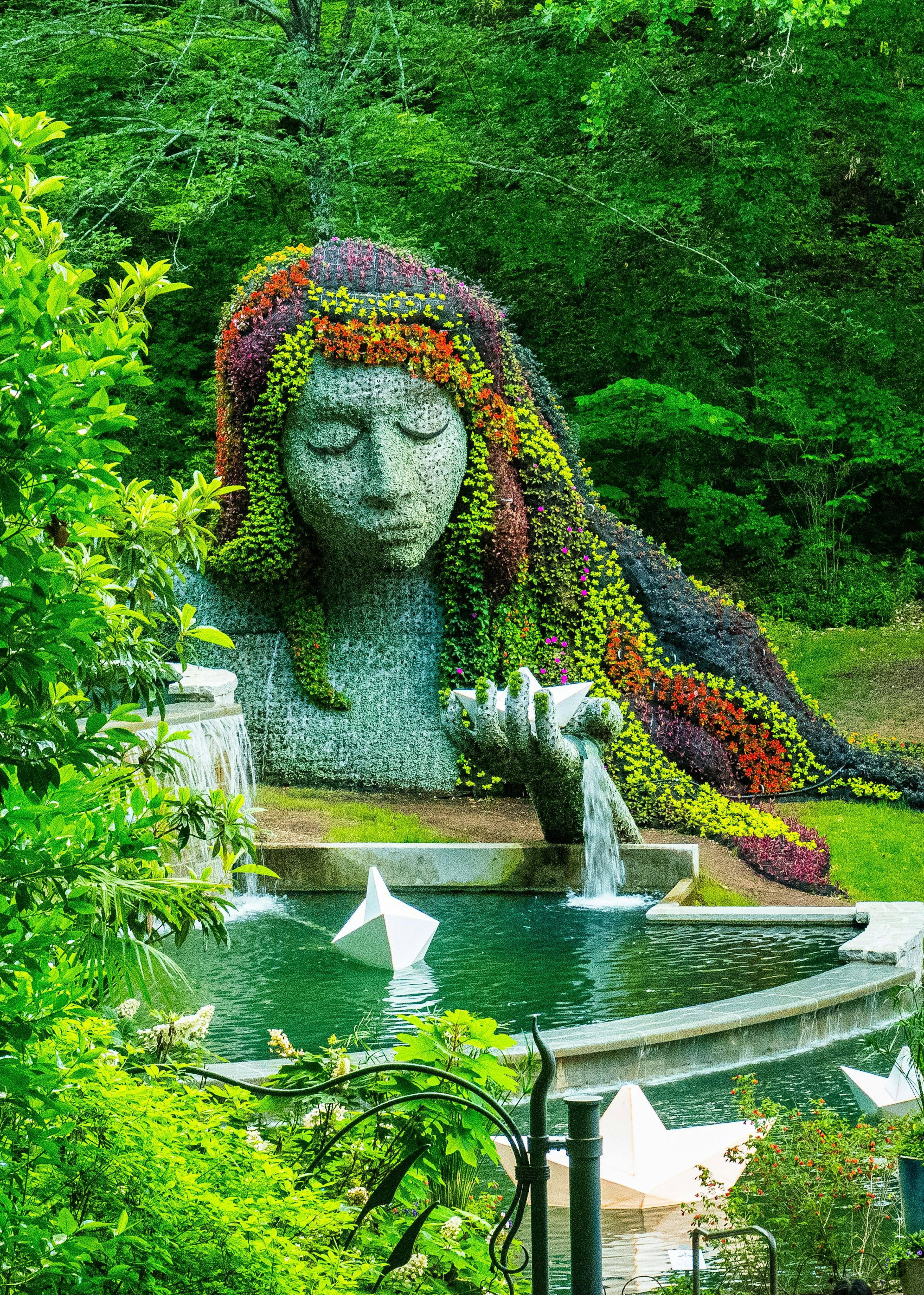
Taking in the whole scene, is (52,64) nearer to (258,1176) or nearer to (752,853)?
(752,853)

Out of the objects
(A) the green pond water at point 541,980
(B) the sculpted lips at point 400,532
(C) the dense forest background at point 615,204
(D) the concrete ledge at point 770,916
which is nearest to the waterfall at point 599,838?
(A) the green pond water at point 541,980

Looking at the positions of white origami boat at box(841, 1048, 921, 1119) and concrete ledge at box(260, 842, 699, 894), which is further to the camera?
concrete ledge at box(260, 842, 699, 894)

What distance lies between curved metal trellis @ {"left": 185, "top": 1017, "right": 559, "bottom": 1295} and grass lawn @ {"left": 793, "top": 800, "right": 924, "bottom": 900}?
21.4ft

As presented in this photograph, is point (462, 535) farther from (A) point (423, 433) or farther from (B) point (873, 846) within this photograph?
(B) point (873, 846)

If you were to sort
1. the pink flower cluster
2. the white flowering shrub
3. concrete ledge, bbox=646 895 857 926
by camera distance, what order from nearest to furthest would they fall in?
the white flowering shrub → concrete ledge, bbox=646 895 857 926 → the pink flower cluster

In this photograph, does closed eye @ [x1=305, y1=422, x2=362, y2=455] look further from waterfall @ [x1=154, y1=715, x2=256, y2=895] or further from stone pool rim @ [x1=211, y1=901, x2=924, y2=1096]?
stone pool rim @ [x1=211, y1=901, x2=924, y2=1096]

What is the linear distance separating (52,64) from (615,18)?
7108mm

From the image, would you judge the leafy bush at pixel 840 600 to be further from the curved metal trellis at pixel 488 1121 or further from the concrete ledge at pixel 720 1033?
the curved metal trellis at pixel 488 1121

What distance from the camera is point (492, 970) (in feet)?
21.4

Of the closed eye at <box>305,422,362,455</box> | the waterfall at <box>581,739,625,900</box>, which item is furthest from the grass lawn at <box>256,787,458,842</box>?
the closed eye at <box>305,422,362,455</box>

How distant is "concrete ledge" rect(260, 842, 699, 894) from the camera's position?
27.9 feet

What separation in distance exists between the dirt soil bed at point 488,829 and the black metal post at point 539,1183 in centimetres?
623

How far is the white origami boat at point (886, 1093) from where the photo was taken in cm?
421

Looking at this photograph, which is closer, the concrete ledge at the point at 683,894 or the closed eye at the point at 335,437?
the concrete ledge at the point at 683,894
